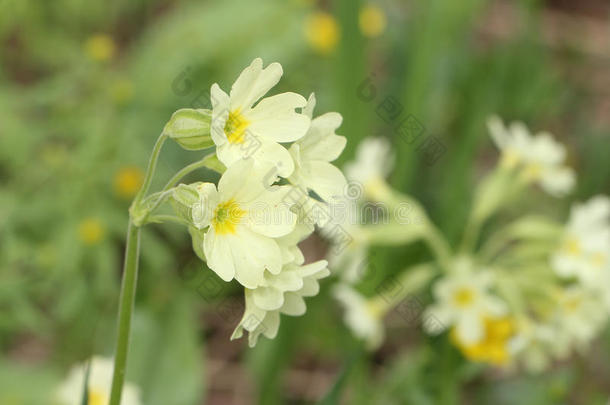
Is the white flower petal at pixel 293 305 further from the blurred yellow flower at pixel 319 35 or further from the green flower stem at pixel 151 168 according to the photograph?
the blurred yellow flower at pixel 319 35

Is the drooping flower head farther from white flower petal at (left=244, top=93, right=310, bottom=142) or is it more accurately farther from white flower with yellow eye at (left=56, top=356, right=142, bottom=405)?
→ white flower petal at (left=244, top=93, right=310, bottom=142)

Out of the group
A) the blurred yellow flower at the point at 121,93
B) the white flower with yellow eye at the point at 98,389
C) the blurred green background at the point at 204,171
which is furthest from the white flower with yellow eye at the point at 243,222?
the blurred yellow flower at the point at 121,93

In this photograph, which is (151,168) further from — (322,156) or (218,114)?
(322,156)

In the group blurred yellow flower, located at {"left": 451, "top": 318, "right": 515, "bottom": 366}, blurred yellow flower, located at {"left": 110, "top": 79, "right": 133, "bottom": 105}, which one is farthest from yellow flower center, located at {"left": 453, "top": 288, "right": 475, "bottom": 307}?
blurred yellow flower, located at {"left": 110, "top": 79, "right": 133, "bottom": 105}

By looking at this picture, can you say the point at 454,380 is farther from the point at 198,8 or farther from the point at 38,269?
the point at 198,8

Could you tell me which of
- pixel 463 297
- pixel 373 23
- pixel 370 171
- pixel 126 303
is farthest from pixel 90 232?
pixel 373 23
